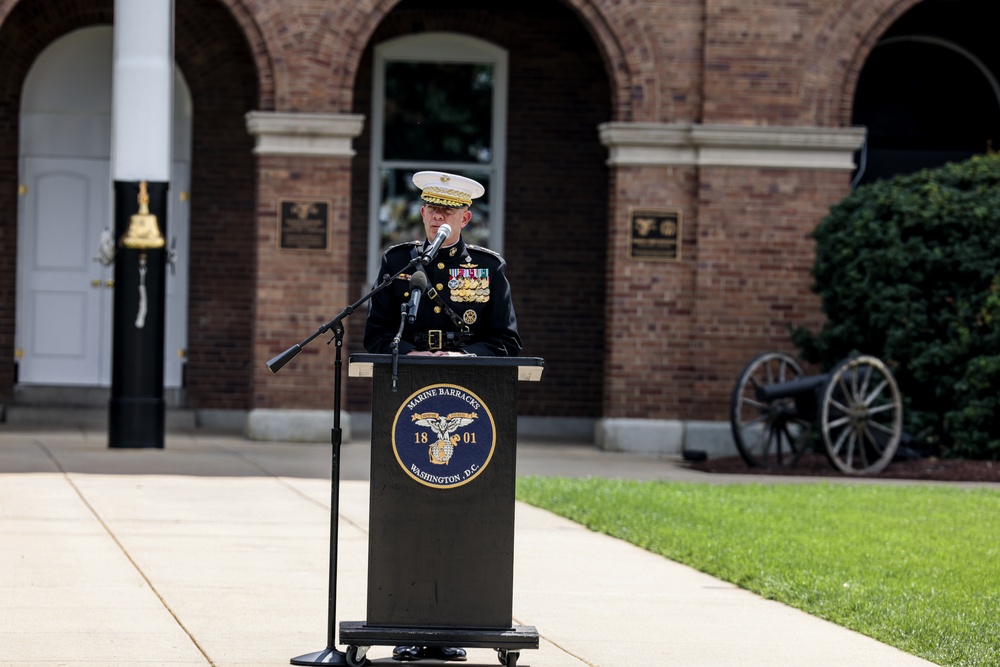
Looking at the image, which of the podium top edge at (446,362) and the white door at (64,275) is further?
the white door at (64,275)

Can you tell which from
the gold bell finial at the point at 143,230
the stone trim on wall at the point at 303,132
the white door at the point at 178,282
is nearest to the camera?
the gold bell finial at the point at 143,230

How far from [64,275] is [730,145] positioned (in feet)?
22.5

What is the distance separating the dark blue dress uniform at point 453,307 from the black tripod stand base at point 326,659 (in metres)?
1.08

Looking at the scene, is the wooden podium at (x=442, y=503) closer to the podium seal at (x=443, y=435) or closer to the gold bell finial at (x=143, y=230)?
the podium seal at (x=443, y=435)

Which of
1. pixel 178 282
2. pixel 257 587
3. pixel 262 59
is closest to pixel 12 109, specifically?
pixel 178 282

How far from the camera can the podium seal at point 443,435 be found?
5.34 meters

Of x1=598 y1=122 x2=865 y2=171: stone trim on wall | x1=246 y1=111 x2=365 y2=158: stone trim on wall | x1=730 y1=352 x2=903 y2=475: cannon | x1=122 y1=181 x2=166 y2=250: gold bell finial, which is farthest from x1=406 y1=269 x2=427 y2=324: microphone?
x1=598 y1=122 x2=865 y2=171: stone trim on wall

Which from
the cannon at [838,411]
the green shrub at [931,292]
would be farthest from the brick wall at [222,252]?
the green shrub at [931,292]

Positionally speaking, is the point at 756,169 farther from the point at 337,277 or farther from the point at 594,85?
the point at 337,277

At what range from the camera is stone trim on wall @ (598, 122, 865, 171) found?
14.5m

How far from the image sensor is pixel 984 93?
16859 millimetres

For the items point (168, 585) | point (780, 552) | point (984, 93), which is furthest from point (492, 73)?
point (168, 585)

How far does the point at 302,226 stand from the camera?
47.2 feet

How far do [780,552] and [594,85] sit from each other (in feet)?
28.6
